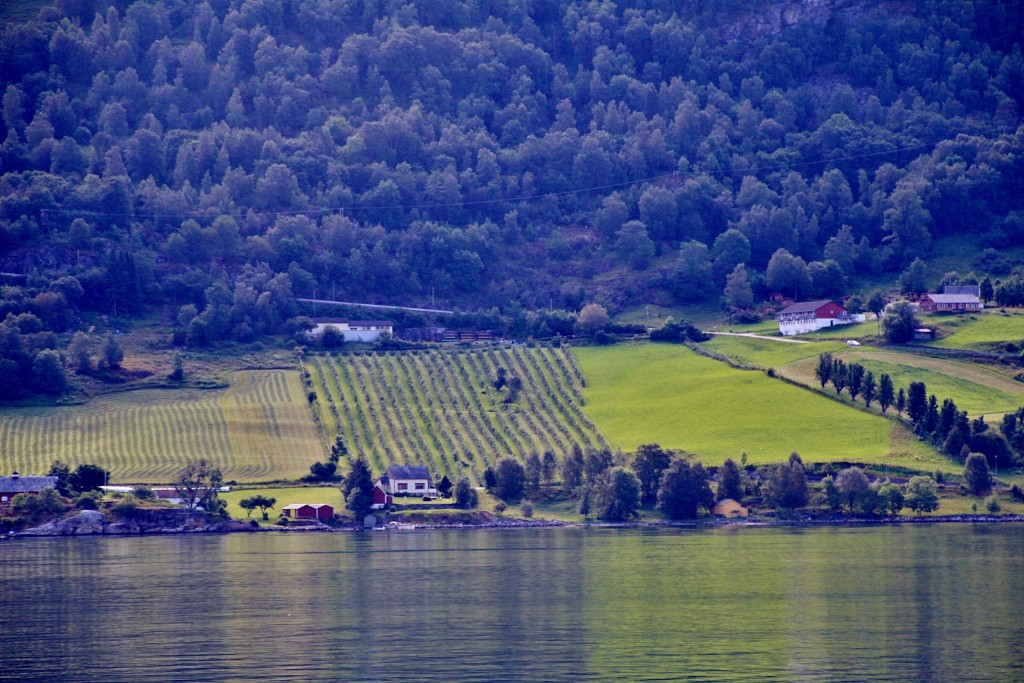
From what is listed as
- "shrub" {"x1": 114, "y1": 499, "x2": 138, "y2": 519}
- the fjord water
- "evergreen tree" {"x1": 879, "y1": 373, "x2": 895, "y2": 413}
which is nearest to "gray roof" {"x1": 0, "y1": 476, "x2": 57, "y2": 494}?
"shrub" {"x1": 114, "y1": 499, "x2": 138, "y2": 519}

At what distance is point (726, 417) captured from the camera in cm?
11894

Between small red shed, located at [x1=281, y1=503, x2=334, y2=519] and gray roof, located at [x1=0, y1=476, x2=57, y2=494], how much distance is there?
55.3 ft

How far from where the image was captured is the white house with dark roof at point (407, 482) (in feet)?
355

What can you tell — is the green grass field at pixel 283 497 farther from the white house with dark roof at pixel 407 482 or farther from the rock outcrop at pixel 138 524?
the white house with dark roof at pixel 407 482

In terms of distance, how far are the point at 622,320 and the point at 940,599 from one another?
106594 millimetres

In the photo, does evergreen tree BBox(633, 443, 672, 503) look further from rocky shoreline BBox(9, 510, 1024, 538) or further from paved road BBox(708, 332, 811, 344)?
paved road BBox(708, 332, 811, 344)

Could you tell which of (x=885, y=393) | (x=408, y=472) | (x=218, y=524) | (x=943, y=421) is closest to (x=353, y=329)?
(x=408, y=472)

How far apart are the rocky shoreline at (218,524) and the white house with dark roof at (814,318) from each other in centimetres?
4960

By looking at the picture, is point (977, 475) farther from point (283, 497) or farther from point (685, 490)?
point (283, 497)

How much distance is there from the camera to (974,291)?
14800 centimetres

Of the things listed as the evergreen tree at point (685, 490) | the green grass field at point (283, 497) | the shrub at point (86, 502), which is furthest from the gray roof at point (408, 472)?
the shrub at point (86, 502)

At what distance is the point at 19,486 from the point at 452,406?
39.2 metres

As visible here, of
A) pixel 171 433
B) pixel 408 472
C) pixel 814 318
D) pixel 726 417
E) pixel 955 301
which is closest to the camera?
pixel 408 472

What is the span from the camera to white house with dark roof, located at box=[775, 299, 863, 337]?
488 feet
